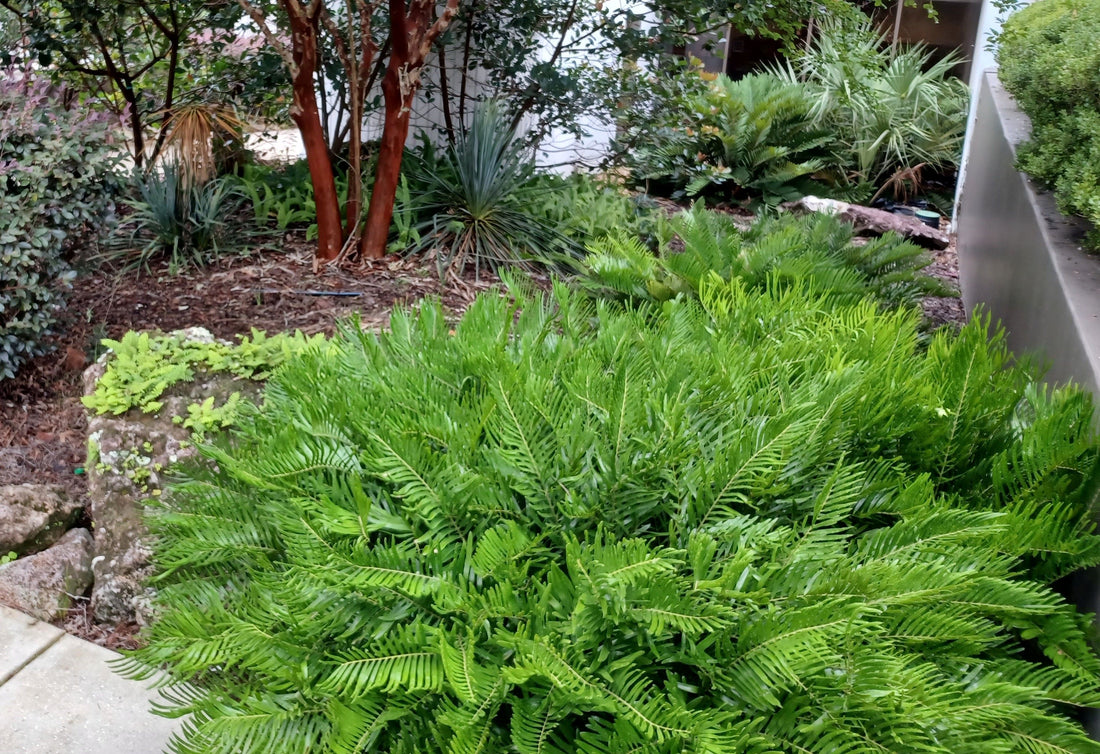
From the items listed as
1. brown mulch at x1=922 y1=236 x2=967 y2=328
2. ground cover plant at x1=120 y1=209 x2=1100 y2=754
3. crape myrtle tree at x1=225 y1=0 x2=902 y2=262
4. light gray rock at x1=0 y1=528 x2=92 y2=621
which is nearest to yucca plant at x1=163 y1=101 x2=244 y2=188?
crape myrtle tree at x1=225 y1=0 x2=902 y2=262

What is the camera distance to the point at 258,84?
645cm

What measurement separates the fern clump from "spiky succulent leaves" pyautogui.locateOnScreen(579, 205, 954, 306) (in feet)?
3.42

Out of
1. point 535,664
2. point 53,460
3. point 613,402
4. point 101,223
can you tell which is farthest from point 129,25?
point 535,664

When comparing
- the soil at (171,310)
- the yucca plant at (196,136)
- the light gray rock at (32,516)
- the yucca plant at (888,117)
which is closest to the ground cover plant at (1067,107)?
the soil at (171,310)

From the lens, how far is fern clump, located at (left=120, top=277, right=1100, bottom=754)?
1449 mm

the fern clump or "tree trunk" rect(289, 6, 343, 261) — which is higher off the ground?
"tree trunk" rect(289, 6, 343, 261)

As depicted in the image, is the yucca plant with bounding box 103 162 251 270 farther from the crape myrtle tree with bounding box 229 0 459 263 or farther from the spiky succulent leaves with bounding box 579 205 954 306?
the spiky succulent leaves with bounding box 579 205 954 306

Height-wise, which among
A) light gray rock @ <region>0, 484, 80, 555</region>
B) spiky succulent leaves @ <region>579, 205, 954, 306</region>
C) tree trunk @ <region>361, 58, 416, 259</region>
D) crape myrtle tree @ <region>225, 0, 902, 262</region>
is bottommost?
light gray rock @ <region>0, 484, 80, 555</region>

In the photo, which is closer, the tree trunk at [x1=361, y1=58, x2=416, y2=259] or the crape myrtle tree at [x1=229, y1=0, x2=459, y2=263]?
the crape myrtle tree at [x1=229, y1=0, x2=459, y2=263]

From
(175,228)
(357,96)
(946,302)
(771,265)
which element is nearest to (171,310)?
(175,228)

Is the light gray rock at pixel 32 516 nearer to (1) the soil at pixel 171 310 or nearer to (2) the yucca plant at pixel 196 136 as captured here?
(1) the soil at pixel 171 310

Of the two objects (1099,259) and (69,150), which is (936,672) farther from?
(69,150)

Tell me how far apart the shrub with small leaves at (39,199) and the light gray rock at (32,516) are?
32.7 inches

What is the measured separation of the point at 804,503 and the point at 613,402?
1.46 feet
